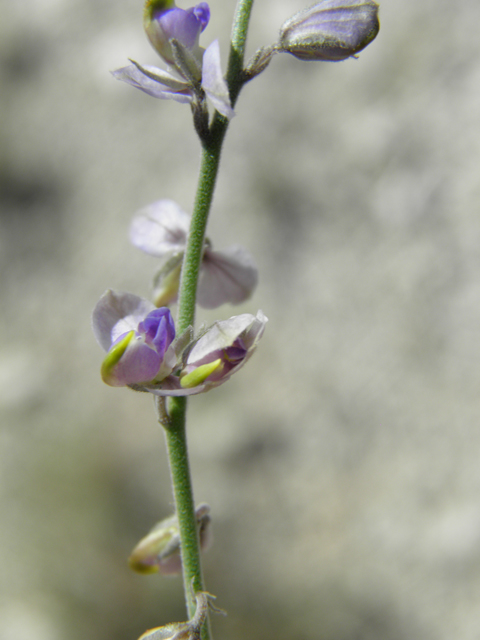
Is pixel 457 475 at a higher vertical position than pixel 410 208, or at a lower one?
lower

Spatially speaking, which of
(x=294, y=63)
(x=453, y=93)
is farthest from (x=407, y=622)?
(x=294, y=63)

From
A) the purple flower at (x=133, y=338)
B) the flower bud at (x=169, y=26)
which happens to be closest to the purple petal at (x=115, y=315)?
the purple flower at (x=133, y=338)

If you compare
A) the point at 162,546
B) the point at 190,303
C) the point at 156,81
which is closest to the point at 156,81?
the point at 156,81

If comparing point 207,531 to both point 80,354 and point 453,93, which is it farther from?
point 453,93

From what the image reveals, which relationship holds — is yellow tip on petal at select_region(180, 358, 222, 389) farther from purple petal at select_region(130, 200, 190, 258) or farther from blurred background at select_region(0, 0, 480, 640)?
blurred background at select_region(0, 0, 480, 640)

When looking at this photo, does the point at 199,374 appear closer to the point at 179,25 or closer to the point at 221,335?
the point at 221,335

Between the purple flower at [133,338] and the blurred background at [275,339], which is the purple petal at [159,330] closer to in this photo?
the purple flower at [133,338]
